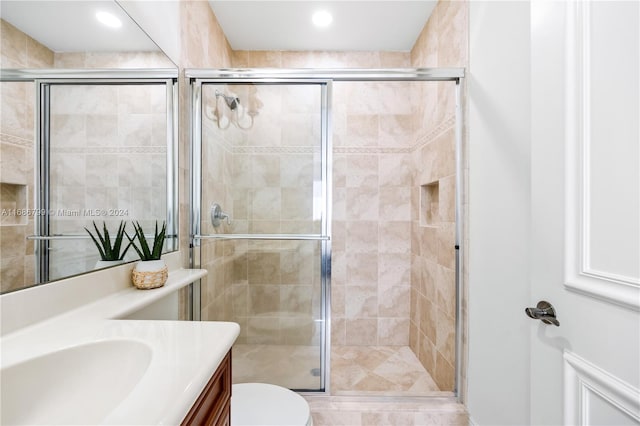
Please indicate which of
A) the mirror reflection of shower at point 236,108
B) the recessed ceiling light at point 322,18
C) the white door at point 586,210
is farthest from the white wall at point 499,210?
the mirror reflection of shower at point 236,108

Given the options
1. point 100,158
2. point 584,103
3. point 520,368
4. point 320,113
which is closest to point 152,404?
point 100,158

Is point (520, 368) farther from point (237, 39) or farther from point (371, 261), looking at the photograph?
point (237, 39)

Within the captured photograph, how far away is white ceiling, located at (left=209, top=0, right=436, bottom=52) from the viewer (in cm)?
207

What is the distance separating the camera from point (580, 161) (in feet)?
2.45

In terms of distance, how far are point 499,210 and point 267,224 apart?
112 cm

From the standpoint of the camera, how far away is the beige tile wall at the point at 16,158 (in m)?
0.72

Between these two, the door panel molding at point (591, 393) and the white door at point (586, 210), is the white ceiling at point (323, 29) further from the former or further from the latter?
the door panel molding at point (591, 393)

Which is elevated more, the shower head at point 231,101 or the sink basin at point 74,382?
the shower head at point 231,101

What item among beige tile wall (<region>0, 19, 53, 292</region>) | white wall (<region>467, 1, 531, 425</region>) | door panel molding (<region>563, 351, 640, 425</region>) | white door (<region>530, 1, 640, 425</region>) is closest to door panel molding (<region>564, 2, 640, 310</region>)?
white door (<region>530, 1, 640, 425</region>)

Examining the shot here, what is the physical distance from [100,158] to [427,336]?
216cm

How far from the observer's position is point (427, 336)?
218 cm

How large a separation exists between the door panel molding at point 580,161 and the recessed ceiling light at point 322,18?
1745mm

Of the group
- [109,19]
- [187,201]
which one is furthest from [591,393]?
[109,19]

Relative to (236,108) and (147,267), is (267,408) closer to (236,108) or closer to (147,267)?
(147,267)
